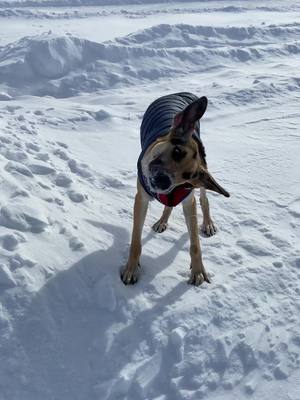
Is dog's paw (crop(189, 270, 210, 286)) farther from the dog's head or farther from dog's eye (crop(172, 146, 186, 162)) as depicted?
dog's eye (crop(172, 146, 186, 162))

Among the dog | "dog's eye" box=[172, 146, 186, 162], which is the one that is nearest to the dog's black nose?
the dog

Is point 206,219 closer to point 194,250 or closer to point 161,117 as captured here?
point 194,250

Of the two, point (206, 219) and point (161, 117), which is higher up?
point (161, 117)

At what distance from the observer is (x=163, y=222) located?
452cm

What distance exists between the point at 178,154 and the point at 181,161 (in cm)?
5

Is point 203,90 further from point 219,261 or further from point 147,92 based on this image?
point 219,261

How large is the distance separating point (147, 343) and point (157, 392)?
36cm

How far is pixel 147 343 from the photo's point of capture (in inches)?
126

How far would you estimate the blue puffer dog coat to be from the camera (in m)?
3.43

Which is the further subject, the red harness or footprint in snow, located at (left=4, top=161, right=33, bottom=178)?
footprint in snow, located at (left=4, top=161, right=33, bottom=178)

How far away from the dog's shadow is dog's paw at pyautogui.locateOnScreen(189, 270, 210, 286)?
0.07m

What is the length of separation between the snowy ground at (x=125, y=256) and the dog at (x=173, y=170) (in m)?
0.15

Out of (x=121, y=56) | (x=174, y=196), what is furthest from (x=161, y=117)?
(x=121, y=56)

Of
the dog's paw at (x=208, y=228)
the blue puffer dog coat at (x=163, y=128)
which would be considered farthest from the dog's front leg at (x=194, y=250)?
the dog's paw at (x=208, y=228)
